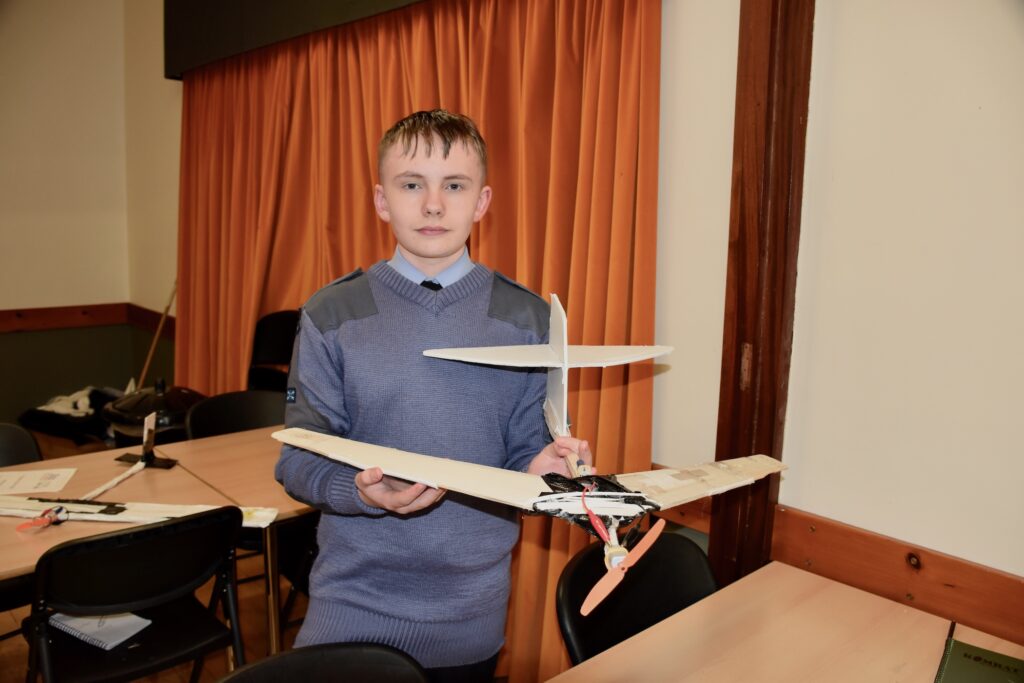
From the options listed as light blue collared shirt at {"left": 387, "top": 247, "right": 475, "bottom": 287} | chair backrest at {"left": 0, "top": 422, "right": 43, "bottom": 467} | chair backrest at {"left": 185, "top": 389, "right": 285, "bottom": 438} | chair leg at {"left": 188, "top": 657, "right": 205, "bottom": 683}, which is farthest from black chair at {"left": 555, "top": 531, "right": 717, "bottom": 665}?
chair backrest at {"left": 0, "top": 422, "right": 43, "bottom": 467}

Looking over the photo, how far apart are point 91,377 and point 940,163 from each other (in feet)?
18.7

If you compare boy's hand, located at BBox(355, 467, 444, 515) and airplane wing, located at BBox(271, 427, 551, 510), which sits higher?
airplane wing, located at BBox(271, 427, 551, 510)

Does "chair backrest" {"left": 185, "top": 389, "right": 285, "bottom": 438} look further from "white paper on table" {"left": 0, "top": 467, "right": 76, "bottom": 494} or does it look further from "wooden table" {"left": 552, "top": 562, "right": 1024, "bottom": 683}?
"wooden table" {"left": 552, "top": 562, "right": 1024, "bottom": 683}

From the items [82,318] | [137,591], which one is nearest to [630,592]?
[137,591]

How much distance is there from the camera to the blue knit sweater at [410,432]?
1341 millimetres

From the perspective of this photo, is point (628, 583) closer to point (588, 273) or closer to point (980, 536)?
point (980, 536)

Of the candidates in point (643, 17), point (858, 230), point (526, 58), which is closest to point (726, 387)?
point (858, 230)

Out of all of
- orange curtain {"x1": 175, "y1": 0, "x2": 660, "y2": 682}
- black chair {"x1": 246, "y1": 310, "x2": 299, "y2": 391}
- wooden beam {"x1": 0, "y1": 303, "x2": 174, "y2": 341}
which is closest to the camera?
orange curtain {"x1": 175, "y1": 0, "x2": 660, "y2": 682}

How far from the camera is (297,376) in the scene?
136cm

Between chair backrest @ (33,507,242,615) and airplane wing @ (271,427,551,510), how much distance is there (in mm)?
817

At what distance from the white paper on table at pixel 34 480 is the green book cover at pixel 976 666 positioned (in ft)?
7.40

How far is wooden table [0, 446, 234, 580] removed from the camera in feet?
5.78

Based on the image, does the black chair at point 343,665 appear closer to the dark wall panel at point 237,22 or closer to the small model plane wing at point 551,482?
the small model plane wing at point 551,482

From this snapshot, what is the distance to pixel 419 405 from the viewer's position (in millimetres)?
1339
